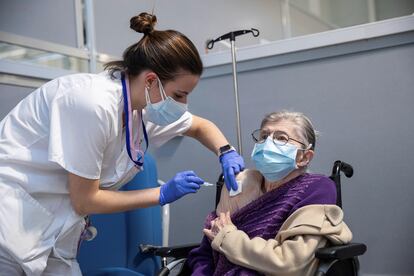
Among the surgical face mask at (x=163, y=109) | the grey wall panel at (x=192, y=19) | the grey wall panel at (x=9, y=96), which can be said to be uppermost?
the grey wall panel at (x=192, y=19)

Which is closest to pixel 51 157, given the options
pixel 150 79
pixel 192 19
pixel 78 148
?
pixel 78 148

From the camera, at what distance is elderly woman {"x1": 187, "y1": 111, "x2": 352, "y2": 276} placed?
50.6 inches

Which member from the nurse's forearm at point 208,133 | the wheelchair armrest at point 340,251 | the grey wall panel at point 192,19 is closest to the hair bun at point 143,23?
the nurse's forearm at point 208,133

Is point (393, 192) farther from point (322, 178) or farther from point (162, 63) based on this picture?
point (162, 63)

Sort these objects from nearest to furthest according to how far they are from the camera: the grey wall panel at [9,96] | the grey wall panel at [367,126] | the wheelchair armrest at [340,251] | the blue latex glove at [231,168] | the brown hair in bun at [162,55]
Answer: the wheelchair armrest at [340,251] < the brown hair in bun at [162,55] < the blue latex glove at [231,168] < the grey wall panel at [9,96] < the grey wall panel at [367,126]

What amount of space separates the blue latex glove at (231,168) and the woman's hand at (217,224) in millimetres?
107

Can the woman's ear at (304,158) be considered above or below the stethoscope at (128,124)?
below

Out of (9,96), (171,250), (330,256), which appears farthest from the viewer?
(9,96)

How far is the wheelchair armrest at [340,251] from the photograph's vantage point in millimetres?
1186

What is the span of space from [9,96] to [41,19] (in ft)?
1.44

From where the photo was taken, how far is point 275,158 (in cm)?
143

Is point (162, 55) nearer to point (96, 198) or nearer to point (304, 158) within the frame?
point (96, 198)

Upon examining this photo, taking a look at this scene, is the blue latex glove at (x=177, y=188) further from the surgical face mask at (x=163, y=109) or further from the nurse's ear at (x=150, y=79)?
the nurse's ear at (x=150, y=79)

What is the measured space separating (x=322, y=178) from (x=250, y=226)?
0.28 metres
